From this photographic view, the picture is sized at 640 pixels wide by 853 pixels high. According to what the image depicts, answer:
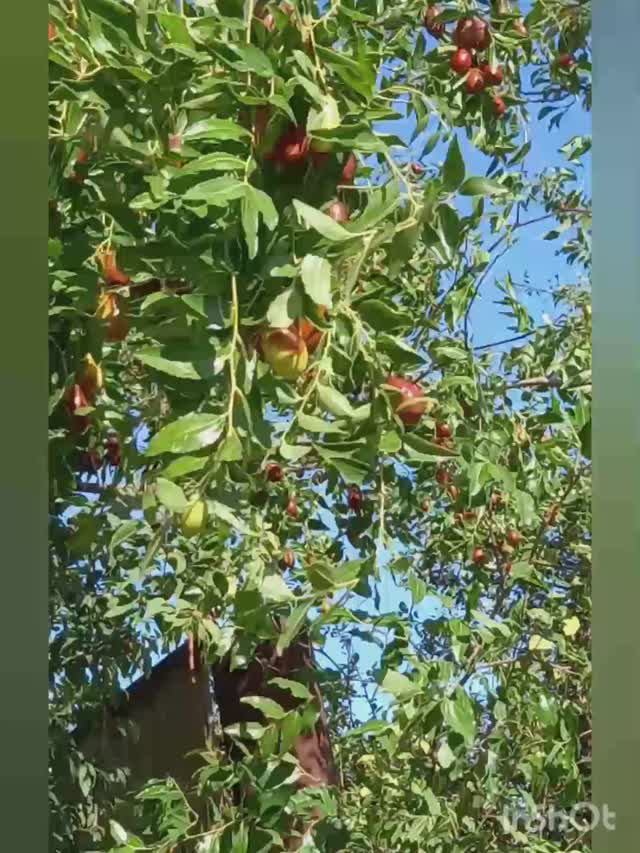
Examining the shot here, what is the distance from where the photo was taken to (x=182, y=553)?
1.04m

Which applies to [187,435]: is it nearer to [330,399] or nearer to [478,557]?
[330,399]

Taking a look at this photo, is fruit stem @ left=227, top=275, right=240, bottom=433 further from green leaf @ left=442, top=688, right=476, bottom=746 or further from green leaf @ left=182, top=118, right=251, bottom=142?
green leaf @ left=442, top=688, right=476, bottom=746

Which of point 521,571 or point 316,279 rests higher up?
point 316,279

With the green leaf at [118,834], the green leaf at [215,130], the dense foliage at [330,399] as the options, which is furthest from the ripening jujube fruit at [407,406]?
the green leaf at [118,834]

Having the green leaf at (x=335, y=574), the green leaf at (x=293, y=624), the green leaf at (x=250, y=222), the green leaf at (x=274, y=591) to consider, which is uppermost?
the green leaf at (x=250, y=222)

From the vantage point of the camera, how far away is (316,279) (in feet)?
1.71

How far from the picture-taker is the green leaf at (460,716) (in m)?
0.83

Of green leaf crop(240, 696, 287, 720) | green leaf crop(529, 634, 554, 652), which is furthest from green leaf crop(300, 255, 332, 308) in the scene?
green leaf crop(529, 634, 554, 652)

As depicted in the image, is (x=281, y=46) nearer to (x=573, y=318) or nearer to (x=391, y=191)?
(x=391, y=191)

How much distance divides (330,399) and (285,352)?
0.04 meters
